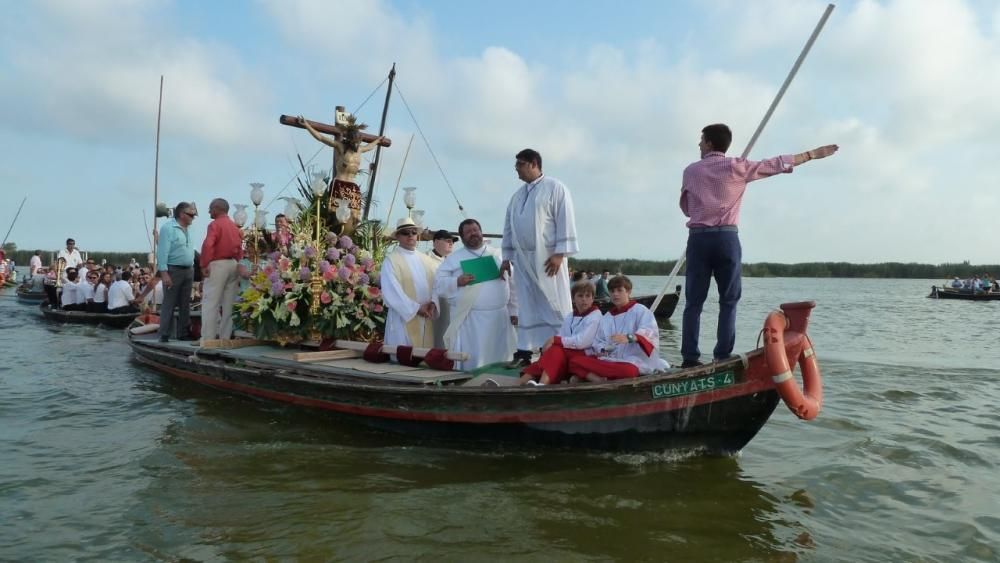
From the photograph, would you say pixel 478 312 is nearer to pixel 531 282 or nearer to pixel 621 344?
pixel 531 282

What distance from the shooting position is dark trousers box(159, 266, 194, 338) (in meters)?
9.32

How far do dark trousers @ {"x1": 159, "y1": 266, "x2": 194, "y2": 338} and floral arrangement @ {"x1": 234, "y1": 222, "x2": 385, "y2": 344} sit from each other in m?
1.42

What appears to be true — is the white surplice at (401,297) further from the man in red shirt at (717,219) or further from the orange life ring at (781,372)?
the orange life ring at (781,372)

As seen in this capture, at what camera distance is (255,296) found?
27.3 ft

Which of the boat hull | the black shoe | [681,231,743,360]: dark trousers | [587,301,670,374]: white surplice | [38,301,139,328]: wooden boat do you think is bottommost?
[38,301,139,328]: wooden boat

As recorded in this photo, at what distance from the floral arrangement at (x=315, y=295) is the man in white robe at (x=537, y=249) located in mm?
2209

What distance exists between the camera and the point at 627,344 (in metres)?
5.53

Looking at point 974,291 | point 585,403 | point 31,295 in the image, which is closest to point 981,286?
point 974,291

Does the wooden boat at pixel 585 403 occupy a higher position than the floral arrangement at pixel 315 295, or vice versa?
the floral arrangement at pixel 315 295

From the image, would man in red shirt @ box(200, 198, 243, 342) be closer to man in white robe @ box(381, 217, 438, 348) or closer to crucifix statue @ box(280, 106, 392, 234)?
crucifix statue @ box(280, 106, 392, 234)

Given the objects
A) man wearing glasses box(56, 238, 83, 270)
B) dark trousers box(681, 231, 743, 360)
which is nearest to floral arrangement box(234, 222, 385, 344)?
dark trousers box(681, 231, 743, 360)

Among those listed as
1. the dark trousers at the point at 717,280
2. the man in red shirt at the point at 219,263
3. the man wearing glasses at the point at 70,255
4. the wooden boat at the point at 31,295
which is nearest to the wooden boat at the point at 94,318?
the man wearing glasses at the point at 70,255

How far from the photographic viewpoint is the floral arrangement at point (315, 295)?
793cm

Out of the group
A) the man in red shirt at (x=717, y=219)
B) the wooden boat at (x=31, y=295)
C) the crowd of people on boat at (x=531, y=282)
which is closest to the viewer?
the man in red shirt at (x=717, y=219)
